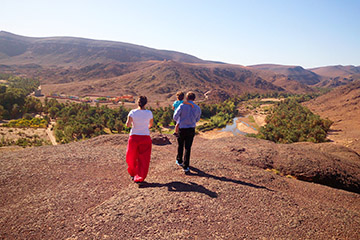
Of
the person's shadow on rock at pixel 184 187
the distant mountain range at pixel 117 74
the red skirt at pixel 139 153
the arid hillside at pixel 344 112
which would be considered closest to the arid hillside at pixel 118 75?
the distant mountain range at pixel 117 74

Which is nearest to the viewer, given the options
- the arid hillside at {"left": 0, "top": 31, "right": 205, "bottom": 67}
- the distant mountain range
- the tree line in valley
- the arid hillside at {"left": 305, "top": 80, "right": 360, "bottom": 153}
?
the tree line in valley

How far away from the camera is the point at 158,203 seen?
4.59 metres

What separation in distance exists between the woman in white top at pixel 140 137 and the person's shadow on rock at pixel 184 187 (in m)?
0.40

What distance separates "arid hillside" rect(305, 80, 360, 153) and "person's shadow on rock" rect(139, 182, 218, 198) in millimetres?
21344

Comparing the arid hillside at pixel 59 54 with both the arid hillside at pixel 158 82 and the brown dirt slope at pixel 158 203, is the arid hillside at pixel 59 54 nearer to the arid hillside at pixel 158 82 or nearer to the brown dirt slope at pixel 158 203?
the arid hillside at pixel 158 82

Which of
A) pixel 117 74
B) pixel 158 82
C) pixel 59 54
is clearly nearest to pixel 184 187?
pixel 158 82

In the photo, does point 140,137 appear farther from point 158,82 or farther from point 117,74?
point 117,74

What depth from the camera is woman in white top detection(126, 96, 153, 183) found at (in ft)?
17.0

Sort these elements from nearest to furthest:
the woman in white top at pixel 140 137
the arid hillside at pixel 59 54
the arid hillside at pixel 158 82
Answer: the woman in white top at pixel 140 137, the arid hillside at pixel 158 82, the arid hillside at pixel 59 54

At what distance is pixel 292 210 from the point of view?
5070mm

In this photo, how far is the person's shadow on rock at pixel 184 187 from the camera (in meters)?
5.22

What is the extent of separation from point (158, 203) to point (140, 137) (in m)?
1.66

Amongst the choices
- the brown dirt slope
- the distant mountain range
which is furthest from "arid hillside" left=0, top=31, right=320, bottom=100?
the brown dirt slope

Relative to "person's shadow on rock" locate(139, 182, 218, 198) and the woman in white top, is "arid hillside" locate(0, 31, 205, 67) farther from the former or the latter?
"person's shadow on rock" locate(139, 182, 218, 198)
